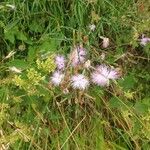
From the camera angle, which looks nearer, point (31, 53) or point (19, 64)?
point (19, 64)

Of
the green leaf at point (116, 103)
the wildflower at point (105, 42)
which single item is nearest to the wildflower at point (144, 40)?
the wildflower at point (105, 42)

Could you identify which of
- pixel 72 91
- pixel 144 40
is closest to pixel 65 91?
pixel 72 91

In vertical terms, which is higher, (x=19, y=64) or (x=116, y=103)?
(x=19, y=64)

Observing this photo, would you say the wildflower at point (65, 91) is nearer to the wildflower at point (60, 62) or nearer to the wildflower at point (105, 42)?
the wildflower at point (60, 62)

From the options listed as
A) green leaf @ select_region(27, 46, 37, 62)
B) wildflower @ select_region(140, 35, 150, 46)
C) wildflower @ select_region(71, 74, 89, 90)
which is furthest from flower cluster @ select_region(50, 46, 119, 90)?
wildflower @ select_region(140, 35, 150, 46)

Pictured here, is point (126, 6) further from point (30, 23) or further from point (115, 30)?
point (30, 23)

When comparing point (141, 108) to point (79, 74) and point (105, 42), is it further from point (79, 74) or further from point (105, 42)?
point (105, 42)

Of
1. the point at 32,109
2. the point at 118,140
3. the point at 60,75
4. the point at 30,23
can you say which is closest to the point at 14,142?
the point at 32,109
